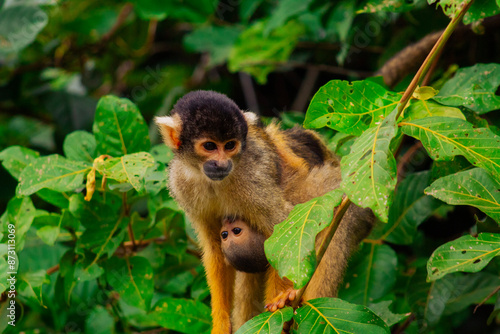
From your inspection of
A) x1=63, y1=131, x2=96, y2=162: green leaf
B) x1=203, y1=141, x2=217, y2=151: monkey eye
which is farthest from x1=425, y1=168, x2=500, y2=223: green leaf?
x1=63, y1=131, x2=96, y2=162: green leaf

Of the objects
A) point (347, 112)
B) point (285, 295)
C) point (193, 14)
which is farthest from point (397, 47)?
point (285, 295)

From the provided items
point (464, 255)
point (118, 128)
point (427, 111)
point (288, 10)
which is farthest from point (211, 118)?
point (288, 10)

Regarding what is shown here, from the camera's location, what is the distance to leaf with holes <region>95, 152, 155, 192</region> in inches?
79.4

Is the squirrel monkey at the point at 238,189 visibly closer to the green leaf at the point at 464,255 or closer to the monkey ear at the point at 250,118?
the monkey ear at the point at 250,118

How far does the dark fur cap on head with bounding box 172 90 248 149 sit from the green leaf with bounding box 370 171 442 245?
93cm

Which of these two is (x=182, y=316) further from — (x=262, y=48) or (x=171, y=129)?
(x=262, y=48)

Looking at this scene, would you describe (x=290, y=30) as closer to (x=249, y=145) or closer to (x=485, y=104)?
(x=249, y=145)

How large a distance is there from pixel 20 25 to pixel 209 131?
7.82ft

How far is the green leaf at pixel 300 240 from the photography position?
1490mm

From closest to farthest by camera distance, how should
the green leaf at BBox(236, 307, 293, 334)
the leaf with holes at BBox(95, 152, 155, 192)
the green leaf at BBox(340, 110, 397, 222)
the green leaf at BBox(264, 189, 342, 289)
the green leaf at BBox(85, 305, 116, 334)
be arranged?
the green leaf at BBox(340, 110, 397, 222), the green leaf at BBox(264, 189, 342, 289), the green leaf at BBox(236, 307, 293, 334), the leaf with holes at BBox(95, 152, 155, 192), the green leaf at BBox(85, 305, 116, 334)

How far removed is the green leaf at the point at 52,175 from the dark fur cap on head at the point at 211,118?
528mm

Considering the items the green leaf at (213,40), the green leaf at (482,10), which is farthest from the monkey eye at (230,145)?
the green leaf at (213,40)

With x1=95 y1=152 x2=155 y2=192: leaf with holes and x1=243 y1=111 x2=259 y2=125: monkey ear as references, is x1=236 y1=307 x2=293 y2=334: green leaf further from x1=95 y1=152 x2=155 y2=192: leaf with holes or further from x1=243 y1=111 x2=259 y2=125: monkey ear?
x1=243 y1=111 x2=259 y2=125: monkey ear

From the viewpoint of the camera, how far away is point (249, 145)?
7.89ft
